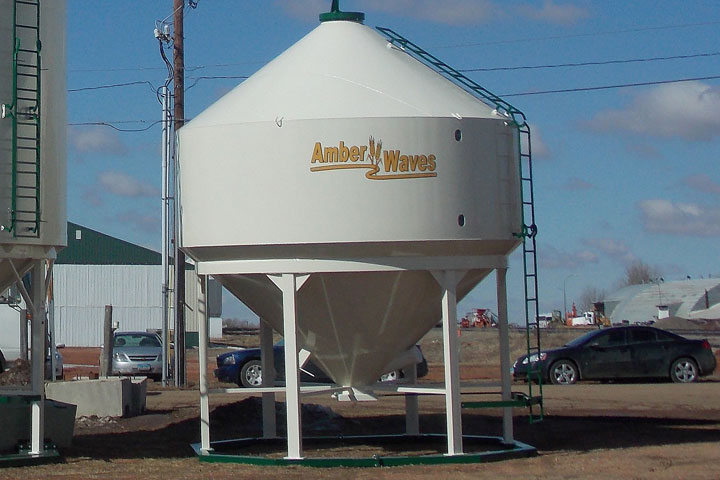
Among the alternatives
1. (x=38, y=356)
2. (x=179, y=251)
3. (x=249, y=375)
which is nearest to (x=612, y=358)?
(x=249, y=375)

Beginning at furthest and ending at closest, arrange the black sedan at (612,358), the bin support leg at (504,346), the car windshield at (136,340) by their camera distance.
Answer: the car windshield at (136,340) → the black sedan at (612,358) → the bin support leg at (504,346)

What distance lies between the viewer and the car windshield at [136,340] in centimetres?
3634

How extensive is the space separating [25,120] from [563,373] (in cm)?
1839

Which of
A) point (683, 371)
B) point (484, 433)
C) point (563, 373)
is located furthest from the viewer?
point (683, 371)

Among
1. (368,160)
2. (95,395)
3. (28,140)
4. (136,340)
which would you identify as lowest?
(95,395)

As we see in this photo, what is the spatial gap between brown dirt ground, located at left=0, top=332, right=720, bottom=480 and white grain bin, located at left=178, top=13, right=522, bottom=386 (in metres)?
2.11

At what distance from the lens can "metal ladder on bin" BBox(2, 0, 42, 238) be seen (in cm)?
1559

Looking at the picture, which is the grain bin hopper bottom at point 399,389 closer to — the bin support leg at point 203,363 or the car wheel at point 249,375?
the bin support leg at point 203,363

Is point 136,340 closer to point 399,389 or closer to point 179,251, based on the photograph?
point 179,251

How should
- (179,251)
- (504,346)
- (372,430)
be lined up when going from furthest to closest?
(179,251), (372,430), (504,346)

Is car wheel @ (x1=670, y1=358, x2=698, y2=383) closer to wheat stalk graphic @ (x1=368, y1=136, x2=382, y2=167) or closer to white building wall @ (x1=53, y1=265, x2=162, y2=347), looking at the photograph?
wheat stalk graphic @ (x1=368, y1=136, x2=382, y2=167)

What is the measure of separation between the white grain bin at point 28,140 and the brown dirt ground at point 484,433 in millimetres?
2944

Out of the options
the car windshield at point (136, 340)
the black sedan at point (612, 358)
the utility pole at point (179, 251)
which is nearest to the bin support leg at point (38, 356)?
the utility pole at point (179, 251)

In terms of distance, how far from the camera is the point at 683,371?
31.2 m
